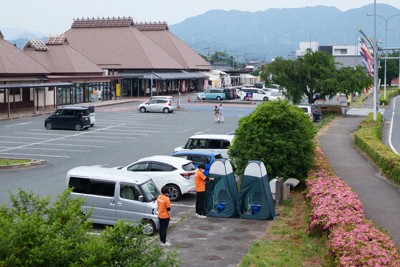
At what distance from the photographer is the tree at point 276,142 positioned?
2031cm

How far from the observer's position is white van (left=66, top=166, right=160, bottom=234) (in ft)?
51.5

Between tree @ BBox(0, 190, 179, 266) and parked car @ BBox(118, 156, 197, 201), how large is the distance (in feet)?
37.5

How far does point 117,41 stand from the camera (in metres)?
83.6

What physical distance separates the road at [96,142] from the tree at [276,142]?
262cm

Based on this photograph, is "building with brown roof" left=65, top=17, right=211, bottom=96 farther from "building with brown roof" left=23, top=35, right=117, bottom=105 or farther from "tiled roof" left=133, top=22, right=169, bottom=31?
"building with brown roof" left=23, top=35, right=117, bottom=105

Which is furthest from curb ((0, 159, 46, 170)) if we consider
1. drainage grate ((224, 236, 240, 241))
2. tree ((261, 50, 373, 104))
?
tree ((261, 50, 373, 104))

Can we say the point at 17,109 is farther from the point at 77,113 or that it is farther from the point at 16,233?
the point at 16,233

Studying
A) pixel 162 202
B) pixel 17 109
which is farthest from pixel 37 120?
pixel 162 202

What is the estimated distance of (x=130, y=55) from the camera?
267 feet

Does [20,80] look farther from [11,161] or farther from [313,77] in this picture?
[11,161]

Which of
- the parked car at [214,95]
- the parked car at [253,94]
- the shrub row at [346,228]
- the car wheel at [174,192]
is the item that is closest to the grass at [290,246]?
the shrub row at [346,228]

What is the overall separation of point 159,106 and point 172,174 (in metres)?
36.3

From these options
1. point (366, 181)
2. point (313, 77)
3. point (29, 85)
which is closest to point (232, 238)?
point (366, 181)

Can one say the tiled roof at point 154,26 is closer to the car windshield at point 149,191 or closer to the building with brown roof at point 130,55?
the building with brown roof at point 130,55
